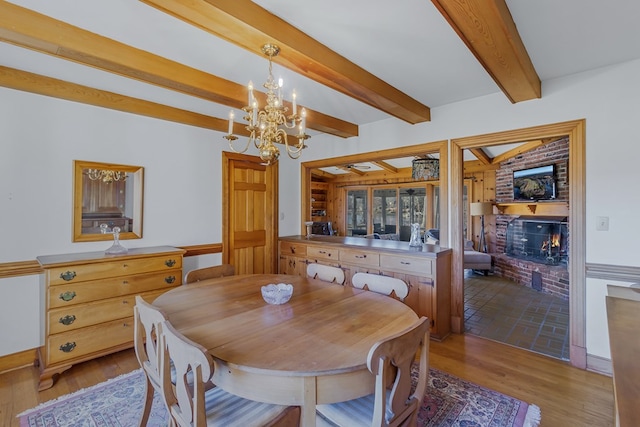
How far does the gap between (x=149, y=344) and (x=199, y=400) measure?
60cm

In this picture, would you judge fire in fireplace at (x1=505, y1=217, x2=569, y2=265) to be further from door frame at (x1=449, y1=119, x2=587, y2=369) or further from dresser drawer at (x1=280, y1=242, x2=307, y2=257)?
dresser drawer at (x1=280, y1=242, x2=307, y2=257)

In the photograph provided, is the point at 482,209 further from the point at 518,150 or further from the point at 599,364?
the point at 599,364

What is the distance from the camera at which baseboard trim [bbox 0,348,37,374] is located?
96.4 inches

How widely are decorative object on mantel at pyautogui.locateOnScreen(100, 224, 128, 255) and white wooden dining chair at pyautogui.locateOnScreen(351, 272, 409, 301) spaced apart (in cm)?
→ 232

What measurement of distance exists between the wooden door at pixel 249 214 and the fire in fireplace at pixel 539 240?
4.71 m

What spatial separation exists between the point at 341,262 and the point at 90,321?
8.42ft

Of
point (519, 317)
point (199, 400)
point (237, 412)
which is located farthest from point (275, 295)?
point (519, 317)

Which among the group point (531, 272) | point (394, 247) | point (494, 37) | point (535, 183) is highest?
point (494, 37)

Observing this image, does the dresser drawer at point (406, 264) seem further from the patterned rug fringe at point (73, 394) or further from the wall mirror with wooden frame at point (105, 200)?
the wall mirror with wooden frame at point (105, 200)

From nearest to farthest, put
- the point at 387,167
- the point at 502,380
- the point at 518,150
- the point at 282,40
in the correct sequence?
the point at 282,40, the point at 502,380, the point at 518,150, the point at 387,167

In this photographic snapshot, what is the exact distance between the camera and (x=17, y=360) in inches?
98.8

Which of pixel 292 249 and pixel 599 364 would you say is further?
pixel 292 249

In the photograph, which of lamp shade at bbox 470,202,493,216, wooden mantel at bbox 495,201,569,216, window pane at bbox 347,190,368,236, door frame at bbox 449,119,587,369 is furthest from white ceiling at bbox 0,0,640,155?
window pane at bbox 347,190,368,236

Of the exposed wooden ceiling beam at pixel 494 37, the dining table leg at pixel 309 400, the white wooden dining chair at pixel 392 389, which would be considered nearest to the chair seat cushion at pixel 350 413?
the white wooden dining chair at pixel 392 389
